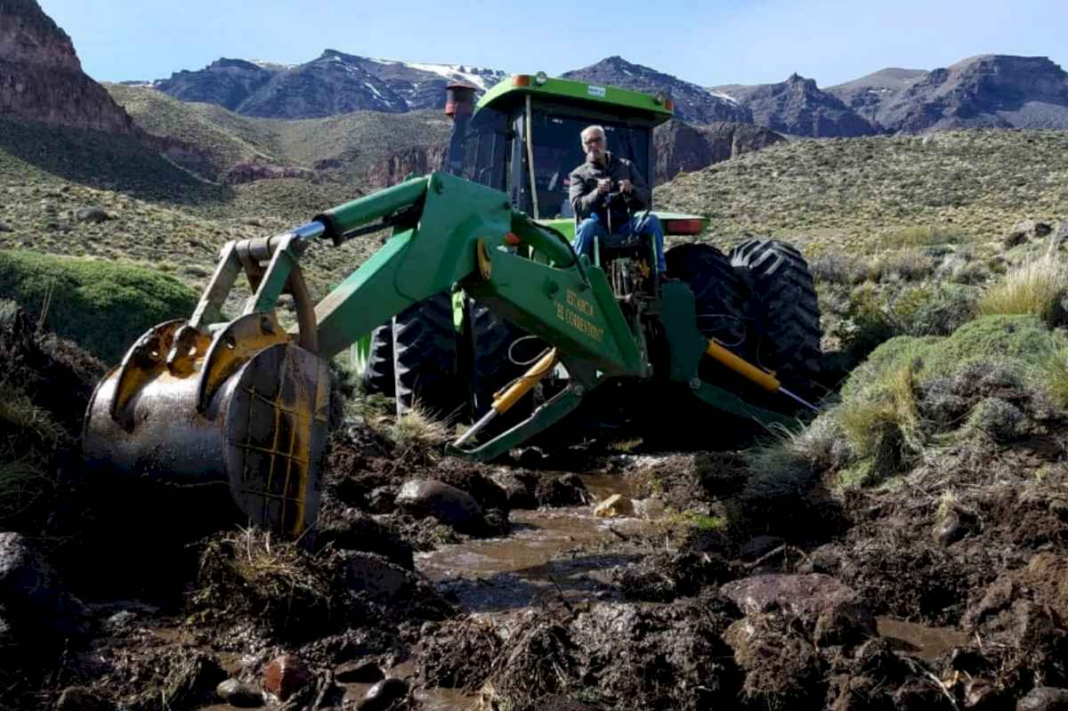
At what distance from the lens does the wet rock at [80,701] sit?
3.23 m

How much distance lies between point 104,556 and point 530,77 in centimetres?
560

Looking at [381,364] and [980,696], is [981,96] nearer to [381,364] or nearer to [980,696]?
[381,364]

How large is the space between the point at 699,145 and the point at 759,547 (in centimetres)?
8683

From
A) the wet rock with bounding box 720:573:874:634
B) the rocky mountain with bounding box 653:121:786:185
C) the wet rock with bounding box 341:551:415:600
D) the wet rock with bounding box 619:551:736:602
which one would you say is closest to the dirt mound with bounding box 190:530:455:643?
the wet rock with bounding box 341:551:415:600

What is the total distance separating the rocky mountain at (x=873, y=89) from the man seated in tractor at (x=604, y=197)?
160 meters

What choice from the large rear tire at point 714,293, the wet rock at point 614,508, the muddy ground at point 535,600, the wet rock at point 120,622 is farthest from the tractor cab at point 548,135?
the wet rock at point 120,622

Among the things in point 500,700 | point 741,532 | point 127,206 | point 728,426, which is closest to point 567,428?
point 728,426

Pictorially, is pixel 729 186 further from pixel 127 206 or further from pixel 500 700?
pixel 500 700

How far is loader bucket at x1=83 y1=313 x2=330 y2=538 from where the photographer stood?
13.6 feet

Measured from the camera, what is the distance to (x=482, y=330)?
322 inches

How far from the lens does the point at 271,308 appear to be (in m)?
4.49

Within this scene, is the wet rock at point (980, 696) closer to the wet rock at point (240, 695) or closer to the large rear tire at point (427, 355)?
the wet rock at point (240, 695)

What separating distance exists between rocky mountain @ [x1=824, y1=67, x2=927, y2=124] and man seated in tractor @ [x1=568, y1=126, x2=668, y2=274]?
524ft

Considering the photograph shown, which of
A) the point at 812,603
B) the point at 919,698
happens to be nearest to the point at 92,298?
the point at 812,603
